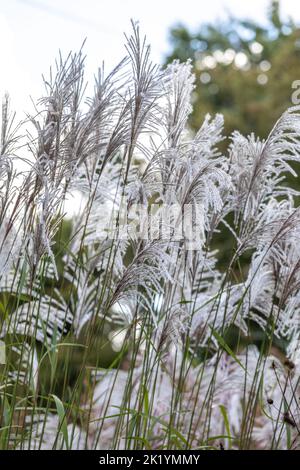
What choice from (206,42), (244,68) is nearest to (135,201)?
(244,68)

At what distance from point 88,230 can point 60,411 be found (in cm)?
96

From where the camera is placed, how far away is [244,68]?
1752 centimetres

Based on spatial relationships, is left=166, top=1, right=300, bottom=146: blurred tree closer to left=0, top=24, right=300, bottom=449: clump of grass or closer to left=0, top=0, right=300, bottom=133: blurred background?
left=0, top=0, right=300, bottom=133: blurred background

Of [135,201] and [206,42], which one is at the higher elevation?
[206,42]

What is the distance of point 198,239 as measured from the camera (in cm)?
240

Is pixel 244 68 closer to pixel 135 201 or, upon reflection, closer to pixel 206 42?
pixel 206 42

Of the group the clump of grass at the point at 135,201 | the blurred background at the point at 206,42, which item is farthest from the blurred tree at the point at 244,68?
the clump of grass at the point at 135,201

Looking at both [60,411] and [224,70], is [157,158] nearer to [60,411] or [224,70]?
[60,411]

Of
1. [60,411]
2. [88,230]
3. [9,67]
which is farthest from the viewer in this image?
[88,230]

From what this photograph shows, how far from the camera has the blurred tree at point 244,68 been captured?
552 inches

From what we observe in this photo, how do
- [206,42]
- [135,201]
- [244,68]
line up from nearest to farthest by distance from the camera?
[135,201]
[244,68]
[206,42]

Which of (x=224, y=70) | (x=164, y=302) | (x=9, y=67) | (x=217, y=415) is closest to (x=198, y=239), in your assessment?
(x=164, y=302)

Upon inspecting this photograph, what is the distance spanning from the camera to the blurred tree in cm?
1402

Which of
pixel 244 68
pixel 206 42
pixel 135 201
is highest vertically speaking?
pixel 206 42
